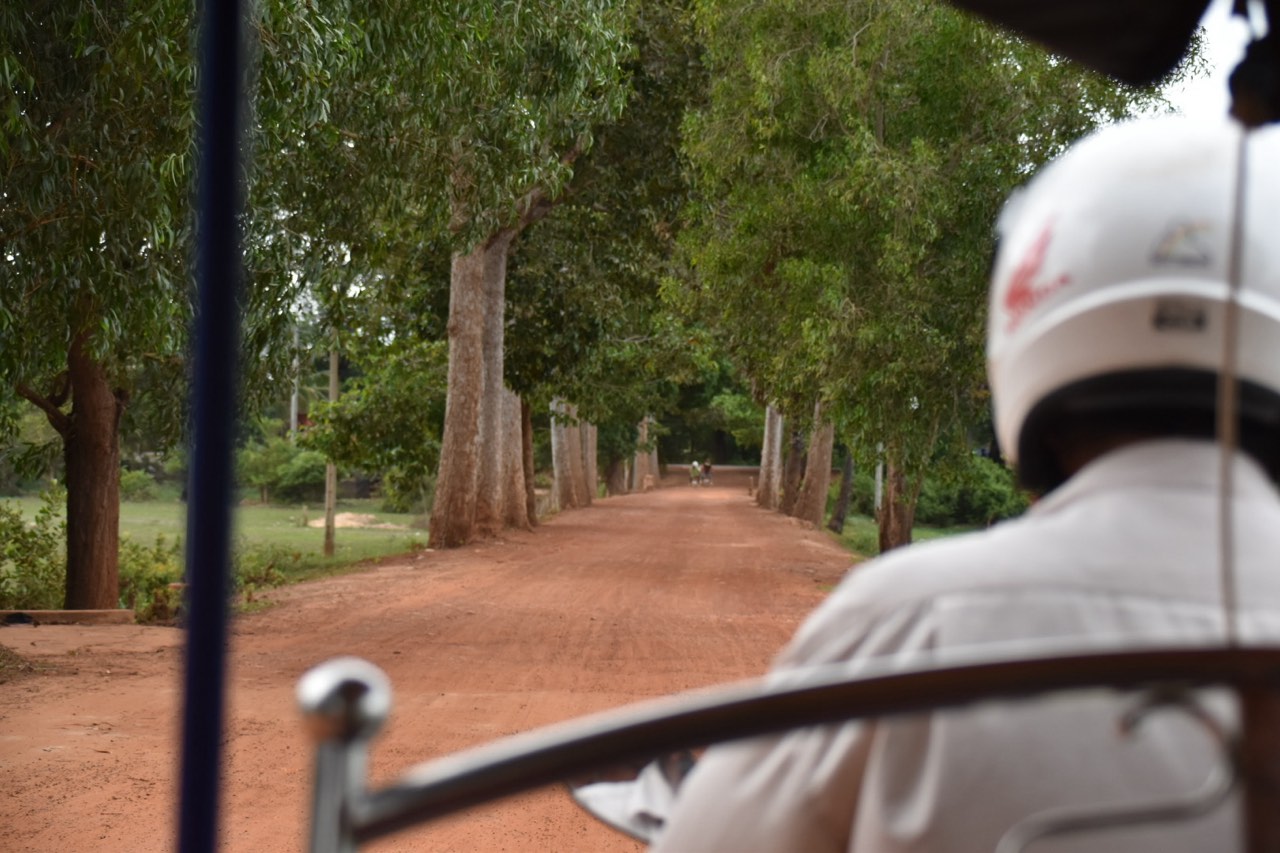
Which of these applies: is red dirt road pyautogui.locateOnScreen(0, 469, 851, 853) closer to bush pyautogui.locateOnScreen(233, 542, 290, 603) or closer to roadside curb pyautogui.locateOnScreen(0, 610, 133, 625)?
roadside curb pyautogui.locateOnScreen(0, 610, 133, 625)

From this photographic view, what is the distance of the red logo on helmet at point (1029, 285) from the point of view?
1421 mm

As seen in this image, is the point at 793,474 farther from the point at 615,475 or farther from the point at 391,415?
the point at 391,415

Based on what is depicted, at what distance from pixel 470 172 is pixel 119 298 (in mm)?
4765

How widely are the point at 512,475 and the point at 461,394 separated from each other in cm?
611

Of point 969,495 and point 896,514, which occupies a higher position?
point 969,495

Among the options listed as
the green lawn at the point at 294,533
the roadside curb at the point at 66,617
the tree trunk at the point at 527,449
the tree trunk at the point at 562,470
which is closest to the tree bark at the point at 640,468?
the green lawn at the point at 294,533

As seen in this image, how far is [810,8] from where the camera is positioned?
56.9ft

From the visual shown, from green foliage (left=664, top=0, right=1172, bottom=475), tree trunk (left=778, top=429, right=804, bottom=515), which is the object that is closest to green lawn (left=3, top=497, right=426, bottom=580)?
green foliage (left=664, top=0, right=1172, bottom=475)

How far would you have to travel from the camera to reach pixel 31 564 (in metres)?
18.0

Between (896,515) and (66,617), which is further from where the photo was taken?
(896,515)

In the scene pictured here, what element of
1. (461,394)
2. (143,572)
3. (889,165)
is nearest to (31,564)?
(143,572)

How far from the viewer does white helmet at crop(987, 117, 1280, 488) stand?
130 cm

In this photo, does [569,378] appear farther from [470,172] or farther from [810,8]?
[470,172]

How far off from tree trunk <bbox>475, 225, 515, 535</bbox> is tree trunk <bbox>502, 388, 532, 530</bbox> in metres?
1.88
